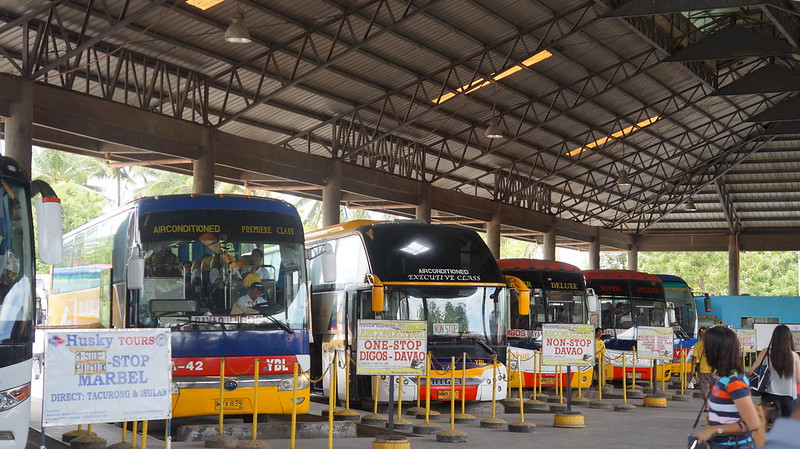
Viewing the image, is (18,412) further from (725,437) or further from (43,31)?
(43,31)

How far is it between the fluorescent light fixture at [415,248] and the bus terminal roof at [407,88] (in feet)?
20.7

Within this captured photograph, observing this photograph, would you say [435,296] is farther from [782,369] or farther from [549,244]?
[549,244]

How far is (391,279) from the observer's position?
1508 cm

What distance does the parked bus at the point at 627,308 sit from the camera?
22.8 metres

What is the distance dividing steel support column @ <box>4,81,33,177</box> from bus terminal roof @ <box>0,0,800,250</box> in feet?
0.59

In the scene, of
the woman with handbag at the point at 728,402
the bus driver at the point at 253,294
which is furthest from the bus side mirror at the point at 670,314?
the woman with handbag at the point at 728,402

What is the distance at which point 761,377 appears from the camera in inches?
363

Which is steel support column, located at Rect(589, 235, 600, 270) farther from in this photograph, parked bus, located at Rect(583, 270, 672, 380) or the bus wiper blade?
the bus wiper blade

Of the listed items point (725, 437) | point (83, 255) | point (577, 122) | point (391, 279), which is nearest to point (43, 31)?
point (83, 255)

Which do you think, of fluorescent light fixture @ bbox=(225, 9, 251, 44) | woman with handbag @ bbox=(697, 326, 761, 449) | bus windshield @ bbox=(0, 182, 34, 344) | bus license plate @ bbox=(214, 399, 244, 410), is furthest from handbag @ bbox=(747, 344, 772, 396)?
fluorescent light fixture @ bbox=(225, 9, 251, 44)

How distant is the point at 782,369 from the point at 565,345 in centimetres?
632

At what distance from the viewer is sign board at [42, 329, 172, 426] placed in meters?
7.84

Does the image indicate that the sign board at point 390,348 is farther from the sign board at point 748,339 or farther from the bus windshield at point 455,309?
the sign board at point 748,339

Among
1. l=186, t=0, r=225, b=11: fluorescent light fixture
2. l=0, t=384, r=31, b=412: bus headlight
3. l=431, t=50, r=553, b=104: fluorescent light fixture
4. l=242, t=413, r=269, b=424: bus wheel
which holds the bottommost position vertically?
l=242, t=413, r=269, b=424: bus wheel
